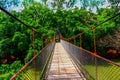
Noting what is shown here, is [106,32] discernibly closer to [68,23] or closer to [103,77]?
[68,23]

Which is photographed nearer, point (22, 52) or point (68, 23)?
point (22, 52)

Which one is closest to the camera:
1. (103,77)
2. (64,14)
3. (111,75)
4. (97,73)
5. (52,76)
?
(111,75)

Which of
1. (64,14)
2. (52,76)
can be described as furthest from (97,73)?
(64,14)

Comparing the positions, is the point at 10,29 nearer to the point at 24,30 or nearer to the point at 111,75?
the point at 24,30

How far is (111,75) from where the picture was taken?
4.71 m

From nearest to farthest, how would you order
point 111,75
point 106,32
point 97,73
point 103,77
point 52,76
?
point 111,75 → point 103,77 → point 97,73 → point 52,76 → point 106,32

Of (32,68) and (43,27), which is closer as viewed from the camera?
(32,68)

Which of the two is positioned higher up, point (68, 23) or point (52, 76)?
point (68, 23)

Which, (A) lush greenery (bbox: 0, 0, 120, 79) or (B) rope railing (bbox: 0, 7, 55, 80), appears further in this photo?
(A) lush greenery (bbox: 0, 0, 120, 79)

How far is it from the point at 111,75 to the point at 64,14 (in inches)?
1502

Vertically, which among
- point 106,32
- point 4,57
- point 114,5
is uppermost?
point 114,5

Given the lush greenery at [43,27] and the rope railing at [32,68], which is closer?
the rope railing at [32,68]

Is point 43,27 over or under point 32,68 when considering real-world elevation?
over

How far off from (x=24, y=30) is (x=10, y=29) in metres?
1.53
